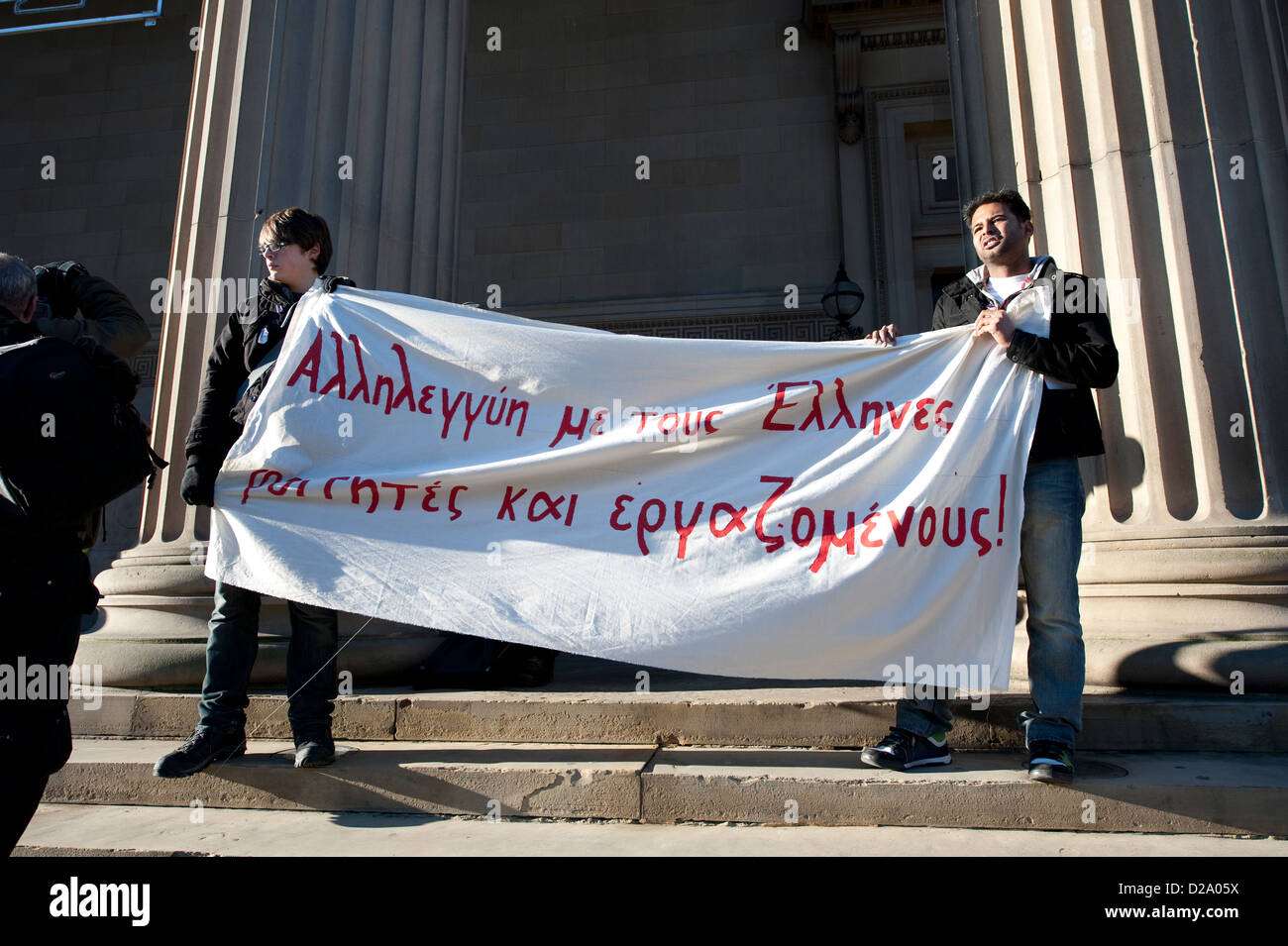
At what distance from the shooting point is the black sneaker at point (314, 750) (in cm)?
286

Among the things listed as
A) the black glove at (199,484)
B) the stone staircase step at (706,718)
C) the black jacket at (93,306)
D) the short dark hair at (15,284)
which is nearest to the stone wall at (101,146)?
the black jacket at (93,306)

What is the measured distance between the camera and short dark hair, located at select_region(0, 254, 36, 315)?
2445 mm

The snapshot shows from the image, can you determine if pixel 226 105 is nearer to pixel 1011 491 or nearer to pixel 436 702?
pixel 436 702

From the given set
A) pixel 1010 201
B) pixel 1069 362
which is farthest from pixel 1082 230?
pixel 1069 362

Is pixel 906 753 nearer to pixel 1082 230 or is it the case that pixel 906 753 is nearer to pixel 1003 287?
pixel 1003 287

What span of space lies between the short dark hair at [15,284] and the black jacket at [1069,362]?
305 centimetres

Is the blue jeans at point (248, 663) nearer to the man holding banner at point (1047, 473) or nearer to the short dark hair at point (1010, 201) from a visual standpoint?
the man holding banner at point (1047, 473)

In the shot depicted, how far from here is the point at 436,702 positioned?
3348mm

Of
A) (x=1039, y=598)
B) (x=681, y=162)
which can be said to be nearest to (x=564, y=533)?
(x=1039, y=598)

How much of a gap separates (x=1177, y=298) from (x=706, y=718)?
269 cm

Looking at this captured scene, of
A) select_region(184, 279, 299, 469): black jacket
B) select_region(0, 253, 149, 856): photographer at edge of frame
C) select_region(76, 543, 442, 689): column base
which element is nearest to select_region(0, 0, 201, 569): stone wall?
select_region(76, 543, 442, 689): column base

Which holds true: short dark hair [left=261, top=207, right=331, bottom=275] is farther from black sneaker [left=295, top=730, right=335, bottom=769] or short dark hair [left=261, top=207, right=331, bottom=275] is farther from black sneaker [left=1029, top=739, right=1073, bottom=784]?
black sneaker [left=1029, top=739, right=1073, bottom=784]

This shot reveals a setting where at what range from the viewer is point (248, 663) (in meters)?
2.99

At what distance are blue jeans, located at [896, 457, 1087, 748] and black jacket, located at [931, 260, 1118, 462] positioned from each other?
0.08 meters
